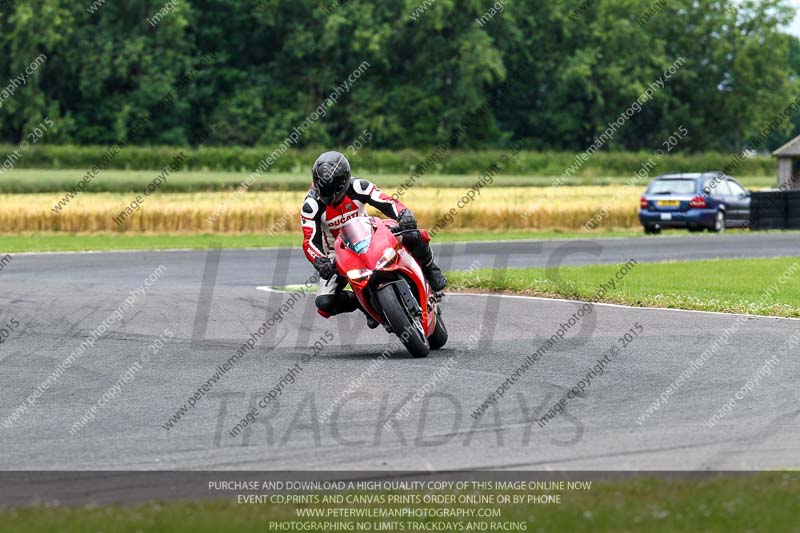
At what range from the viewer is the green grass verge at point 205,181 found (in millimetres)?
55938

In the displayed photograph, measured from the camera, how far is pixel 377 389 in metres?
10.6

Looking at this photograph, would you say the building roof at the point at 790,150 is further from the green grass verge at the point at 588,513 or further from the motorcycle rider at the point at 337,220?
the green grass verge at the point at 588,513

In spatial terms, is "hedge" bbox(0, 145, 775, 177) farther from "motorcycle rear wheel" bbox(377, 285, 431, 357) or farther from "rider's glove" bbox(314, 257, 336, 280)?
"motorcycle rear wheel" bbox(377, 285, 431, 357)

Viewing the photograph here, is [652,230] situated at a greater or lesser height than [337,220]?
lesser

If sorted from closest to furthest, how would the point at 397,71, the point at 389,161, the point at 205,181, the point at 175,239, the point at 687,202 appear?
the point at 687,202, the point at 175,239, the point at 205,181, the point at 389,161, the point at 397,71

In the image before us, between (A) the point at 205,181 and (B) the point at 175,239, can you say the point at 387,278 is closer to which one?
(B) the point at 175,239

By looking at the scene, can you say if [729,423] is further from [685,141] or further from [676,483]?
[685,141]

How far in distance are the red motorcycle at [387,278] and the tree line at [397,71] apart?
2584 inches

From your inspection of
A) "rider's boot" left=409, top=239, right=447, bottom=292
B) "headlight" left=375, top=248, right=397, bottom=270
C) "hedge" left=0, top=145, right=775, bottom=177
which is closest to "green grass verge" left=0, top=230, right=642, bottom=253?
"rider's boot" left=409, top=239, right=447, bottom=292

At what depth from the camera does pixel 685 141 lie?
9669cm

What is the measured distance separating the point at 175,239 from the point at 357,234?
26.0m

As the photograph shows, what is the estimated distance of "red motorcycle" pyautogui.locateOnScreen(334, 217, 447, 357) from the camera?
12.3 meters

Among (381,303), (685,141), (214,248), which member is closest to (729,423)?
(381,303)

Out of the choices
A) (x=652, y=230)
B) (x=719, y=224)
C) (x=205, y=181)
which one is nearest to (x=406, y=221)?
(x=719, y=224)
